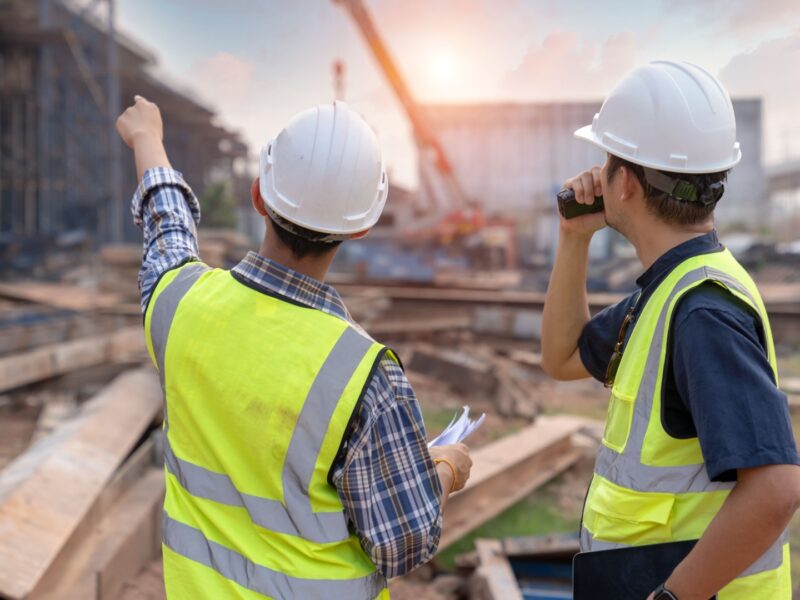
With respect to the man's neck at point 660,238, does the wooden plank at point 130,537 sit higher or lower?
lower

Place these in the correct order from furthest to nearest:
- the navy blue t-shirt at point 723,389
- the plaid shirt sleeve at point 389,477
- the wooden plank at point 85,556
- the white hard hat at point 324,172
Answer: the wooden plank at point 85,556 < the white hard hat at point 324,172 < the plaid shirt sleeve at point 389,477 < the navy blue t-shirt at point 723,389

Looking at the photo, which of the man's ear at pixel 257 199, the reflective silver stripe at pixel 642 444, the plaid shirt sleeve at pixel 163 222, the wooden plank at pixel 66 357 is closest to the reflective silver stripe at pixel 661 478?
→ the reflective silver stripe at pixel 642 444

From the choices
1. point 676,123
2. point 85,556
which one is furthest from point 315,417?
point 85,556

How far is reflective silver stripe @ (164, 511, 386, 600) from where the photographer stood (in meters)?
1.43

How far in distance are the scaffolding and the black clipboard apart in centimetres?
2303

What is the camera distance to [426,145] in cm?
2381

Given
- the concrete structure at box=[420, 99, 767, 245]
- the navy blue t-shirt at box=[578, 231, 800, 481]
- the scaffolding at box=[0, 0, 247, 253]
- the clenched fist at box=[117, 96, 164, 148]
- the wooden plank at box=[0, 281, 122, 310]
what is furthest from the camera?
the concrete structure at box=[420, 99, 767, 245]

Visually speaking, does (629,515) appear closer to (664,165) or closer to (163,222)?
(664,165)

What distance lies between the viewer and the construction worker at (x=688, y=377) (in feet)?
4.29

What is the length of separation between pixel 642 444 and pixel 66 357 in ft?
21.1

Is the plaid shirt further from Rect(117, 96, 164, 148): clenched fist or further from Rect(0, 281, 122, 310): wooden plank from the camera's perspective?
Rect(0, 281, 122, 310): wooden plank

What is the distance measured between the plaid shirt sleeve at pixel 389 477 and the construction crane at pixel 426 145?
62.6 feet

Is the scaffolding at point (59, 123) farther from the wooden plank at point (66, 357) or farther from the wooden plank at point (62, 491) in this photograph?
the wooden plank at point (62, 491)

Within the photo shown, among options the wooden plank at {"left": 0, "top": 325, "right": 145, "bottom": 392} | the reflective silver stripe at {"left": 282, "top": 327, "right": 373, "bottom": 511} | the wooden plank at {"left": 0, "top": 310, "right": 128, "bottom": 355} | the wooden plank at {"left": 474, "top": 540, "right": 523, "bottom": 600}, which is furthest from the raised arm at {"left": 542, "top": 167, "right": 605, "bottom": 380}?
the wooden plank at {"left": 0, "top": 310, "right": 128, "bottom": 355}
